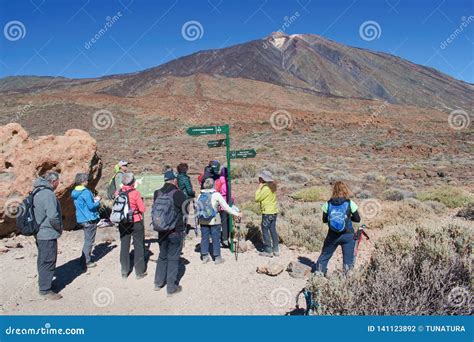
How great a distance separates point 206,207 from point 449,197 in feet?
27.1

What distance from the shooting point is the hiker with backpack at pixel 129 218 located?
5.53m

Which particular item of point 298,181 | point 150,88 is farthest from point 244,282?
point 150,88

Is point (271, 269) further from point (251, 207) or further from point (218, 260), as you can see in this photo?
point (251, 207)

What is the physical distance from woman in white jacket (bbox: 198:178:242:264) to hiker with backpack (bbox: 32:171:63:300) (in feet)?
6.51

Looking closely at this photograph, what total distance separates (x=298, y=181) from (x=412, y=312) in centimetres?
1179

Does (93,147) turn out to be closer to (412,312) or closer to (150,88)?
(412,312)

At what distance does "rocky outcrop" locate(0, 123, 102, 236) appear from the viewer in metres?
7.29

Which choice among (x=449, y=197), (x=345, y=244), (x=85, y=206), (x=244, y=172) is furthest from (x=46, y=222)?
(x=244, y=172)

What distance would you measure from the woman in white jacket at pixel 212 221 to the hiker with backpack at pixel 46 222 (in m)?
1.98

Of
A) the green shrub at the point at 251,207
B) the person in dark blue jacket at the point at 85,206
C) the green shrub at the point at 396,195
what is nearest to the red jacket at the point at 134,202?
the person in dark blue jacket at the point at 85,206

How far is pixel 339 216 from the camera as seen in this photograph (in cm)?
493

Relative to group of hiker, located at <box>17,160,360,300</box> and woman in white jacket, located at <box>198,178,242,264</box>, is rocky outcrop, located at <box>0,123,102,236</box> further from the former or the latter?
woman in white jacket, located at <box>198,178,242,264</box>

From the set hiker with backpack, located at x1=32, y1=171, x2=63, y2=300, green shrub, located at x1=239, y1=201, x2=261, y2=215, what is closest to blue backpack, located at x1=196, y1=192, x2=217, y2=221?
hiker with backpack, located at x1=32, y1=171, x2=63, y2=300

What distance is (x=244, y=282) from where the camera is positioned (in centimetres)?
573
